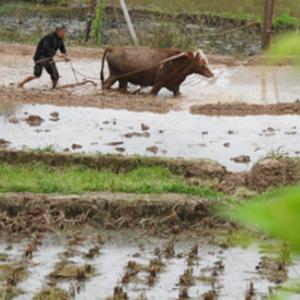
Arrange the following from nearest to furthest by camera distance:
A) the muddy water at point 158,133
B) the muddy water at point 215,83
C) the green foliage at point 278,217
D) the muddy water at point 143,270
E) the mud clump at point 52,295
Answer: the green foliage at point 278,217 < the mud clump at point 52,295 < the muddy water at point 143,270 < the muddy water at point 158,133 < the muddy water at point 215,83

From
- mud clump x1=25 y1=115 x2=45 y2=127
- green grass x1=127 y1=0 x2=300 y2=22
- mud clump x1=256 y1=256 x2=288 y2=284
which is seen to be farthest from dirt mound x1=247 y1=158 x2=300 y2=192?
green grass x1=127 y1=0 x2=300 y2=22

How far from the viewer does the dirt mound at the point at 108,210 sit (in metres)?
7.08

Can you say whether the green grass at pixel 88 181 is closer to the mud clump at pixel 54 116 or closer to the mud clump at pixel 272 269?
the mud clump at pixel 272 269

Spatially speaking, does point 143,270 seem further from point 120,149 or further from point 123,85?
point 123,85

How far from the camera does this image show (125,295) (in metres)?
5.42

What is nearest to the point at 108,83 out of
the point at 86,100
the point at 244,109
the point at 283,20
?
the point at 86,100

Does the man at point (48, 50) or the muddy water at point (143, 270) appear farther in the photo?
the man at point (48, 50)

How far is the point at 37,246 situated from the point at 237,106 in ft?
21.2

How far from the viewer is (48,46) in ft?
44.3

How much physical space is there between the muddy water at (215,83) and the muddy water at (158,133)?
1377 millimetres

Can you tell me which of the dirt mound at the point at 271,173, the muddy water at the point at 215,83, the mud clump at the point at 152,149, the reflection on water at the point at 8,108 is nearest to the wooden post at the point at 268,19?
the muddy water at the point at 215,83

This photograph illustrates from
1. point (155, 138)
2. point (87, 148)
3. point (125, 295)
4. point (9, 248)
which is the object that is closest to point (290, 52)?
point (125, 295)

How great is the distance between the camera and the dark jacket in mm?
13461

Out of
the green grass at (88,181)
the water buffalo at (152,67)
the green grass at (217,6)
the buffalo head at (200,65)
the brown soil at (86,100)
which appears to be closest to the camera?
the green grass at (88,181)
